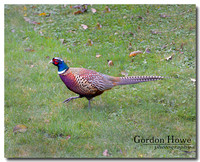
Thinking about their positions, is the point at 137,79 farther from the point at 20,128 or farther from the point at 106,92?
the point at 20,128

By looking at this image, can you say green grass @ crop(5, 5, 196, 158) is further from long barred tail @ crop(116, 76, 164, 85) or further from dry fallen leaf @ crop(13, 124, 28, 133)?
long barred tail @ crop(116, 76, 164, 85)

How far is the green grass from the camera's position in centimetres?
471

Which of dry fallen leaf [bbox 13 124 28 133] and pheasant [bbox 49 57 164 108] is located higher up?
pheasant [bbox 49 57 164 108]

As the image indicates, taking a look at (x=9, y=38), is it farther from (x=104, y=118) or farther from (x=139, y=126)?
(x=139, y=126)

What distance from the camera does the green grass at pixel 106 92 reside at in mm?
4707

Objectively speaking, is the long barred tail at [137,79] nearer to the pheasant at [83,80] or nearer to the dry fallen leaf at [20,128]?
the pheasant at [83,80]

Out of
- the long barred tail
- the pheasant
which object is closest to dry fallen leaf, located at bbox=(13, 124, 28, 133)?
the pheasant

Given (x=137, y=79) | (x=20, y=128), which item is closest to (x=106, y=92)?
(x=137, y=79)

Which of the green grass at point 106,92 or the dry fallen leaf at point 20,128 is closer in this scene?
the green grass at point 106,92

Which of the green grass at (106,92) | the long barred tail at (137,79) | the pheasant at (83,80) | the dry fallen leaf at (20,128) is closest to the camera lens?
the green grass at (106,92)

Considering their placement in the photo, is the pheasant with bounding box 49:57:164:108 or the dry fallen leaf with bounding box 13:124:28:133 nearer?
the dry fallen leaf with bounding box 13:124:28:133

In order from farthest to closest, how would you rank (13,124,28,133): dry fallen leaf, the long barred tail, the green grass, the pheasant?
1. the long barred tail
2. the pheasant
3. (13,124,28,133): dry fallen leaf
4. the green grass

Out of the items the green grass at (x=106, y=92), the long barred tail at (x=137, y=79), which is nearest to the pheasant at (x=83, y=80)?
the long barred tail at (x=137, y=79)

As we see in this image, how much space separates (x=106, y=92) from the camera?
242 inches
